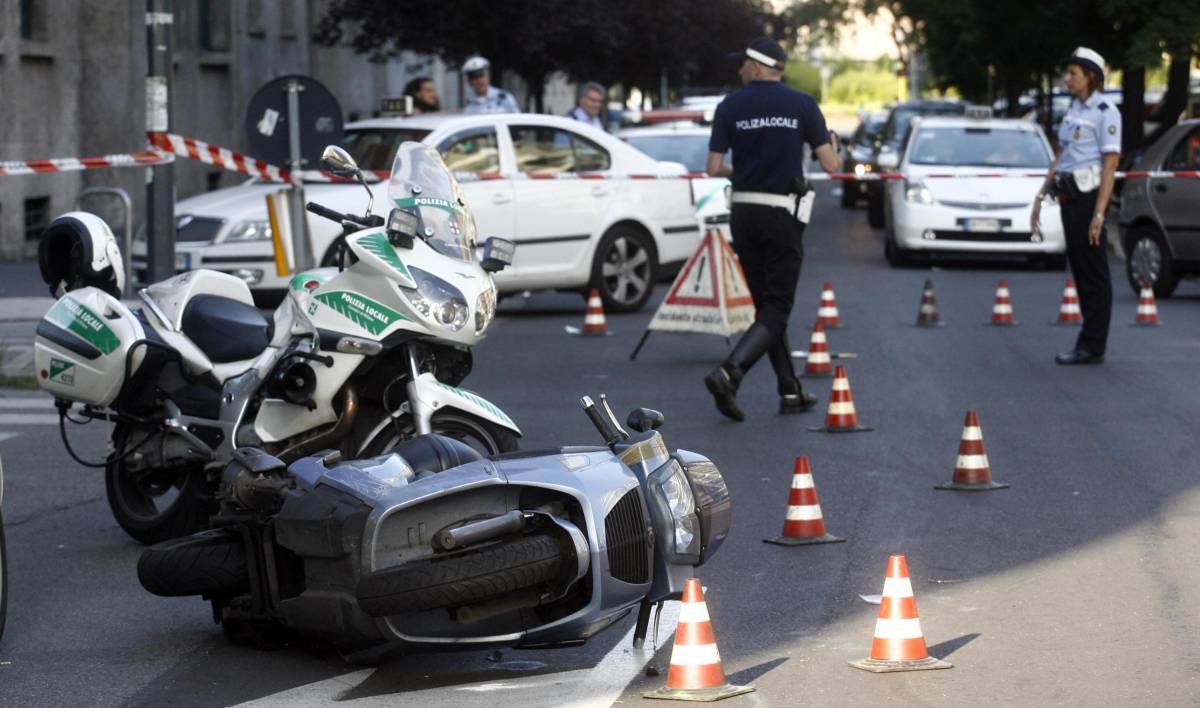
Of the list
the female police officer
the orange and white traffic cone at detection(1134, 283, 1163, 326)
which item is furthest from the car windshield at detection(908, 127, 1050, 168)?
the female police officer

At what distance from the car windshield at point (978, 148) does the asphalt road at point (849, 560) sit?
30.2 ft

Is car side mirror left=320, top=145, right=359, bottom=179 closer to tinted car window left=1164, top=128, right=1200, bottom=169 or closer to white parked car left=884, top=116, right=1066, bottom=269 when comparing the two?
tinted car window left=1164, top=128, right=1200, bottom=169

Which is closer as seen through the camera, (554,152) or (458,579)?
(458,579)

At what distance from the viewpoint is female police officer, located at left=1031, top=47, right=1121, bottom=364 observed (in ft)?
43.3

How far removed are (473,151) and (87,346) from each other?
9.50 m

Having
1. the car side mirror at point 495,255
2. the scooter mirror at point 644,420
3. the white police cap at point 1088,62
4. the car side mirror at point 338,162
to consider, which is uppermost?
the white police cap at point 1088,62

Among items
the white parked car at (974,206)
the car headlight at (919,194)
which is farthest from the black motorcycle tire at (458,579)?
the car headlight at (919,194)

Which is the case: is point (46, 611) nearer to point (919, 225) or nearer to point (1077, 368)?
point (1077, 368)

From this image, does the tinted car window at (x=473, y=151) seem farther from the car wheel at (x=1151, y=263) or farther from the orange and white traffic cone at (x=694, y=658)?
the orange and white traffic cone at (x=694, y=658)

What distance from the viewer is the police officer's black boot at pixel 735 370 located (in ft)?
35.9

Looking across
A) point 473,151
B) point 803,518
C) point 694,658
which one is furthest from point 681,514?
point 473,151

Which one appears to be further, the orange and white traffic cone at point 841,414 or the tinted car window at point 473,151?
the tinted car window at point 473,151

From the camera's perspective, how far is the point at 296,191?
16109 mm

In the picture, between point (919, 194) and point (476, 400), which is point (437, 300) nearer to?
point (476, 400)
